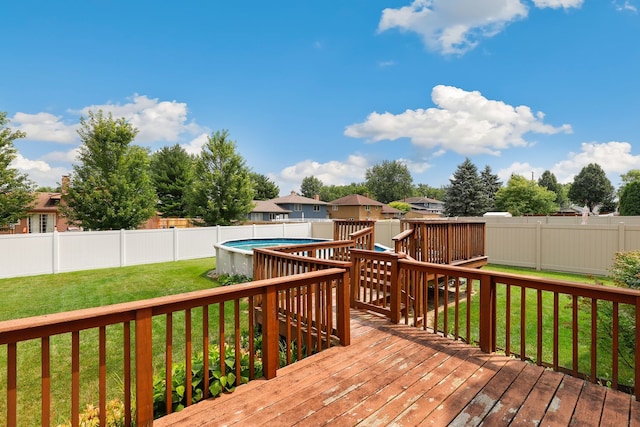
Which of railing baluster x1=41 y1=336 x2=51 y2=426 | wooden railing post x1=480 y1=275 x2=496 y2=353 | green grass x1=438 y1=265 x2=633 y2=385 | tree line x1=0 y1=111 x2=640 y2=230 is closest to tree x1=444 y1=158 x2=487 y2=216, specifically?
tree line x1=0 y1=111 x2=640 y2=230

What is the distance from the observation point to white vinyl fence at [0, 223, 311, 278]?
9.45 meters

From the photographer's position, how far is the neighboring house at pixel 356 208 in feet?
133

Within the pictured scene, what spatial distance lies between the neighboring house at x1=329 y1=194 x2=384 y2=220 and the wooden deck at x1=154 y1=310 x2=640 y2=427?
119 ft

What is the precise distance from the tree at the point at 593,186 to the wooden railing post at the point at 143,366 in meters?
58.1

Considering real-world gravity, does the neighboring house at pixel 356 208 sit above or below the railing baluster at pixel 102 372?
above

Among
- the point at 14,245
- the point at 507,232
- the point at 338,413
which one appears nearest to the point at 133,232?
the point at 14,245

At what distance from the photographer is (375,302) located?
16.6ft

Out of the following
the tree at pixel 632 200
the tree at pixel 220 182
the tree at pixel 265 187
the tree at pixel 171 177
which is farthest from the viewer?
the tree at pixel 265 187

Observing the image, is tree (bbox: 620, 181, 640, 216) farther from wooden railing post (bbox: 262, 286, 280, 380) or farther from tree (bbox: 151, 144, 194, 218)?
tree (bbox: 151, 144, 194, 218)

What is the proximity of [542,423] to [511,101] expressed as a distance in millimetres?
19459

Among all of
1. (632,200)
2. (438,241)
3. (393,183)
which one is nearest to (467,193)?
(632,200)

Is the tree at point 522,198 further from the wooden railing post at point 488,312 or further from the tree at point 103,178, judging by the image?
the wooden railing post at point 488,312

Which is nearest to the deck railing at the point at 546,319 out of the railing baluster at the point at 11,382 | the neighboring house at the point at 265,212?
the railing baluster at the point at 11,382

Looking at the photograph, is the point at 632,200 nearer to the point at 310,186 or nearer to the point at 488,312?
the point at 488,312
